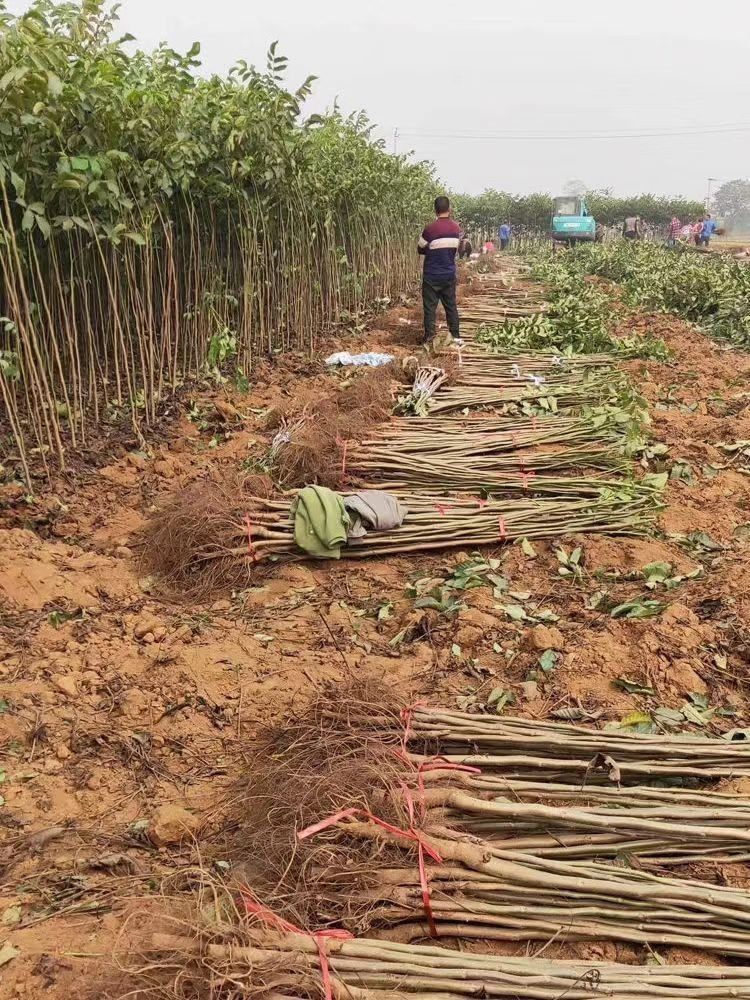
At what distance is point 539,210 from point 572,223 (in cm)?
1394

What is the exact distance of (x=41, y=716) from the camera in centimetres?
302

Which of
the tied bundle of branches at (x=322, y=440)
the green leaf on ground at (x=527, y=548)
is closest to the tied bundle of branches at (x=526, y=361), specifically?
the tied bundle of branches at (x=322, y=440)

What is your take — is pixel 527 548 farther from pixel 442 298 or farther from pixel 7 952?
pixel 442 298

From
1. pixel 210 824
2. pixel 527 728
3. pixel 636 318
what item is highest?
pixel 636 318

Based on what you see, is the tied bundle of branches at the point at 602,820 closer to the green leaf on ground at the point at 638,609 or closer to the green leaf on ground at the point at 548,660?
the green leaf on ground at the point at 548,660

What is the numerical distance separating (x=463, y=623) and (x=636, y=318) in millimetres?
9760

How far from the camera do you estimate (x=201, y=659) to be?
11.3ft

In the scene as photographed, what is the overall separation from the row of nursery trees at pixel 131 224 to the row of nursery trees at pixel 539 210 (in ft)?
134

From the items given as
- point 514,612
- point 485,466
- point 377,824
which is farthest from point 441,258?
point 377,824

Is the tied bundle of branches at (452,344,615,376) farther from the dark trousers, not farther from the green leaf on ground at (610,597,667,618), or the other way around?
the green leaf on ground at (610,597,667,618)

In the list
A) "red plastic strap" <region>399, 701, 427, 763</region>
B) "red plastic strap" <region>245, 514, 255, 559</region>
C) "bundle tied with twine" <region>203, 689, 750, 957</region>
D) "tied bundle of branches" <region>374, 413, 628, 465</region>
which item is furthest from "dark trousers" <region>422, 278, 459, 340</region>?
"bundle tied with twine" <region>203, 689, 750, 957</region>

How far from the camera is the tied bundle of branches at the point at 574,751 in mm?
2395

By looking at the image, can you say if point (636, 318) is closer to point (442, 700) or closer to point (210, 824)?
point (442, 700)

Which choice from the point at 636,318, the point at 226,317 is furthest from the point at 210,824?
the point at 636,318
